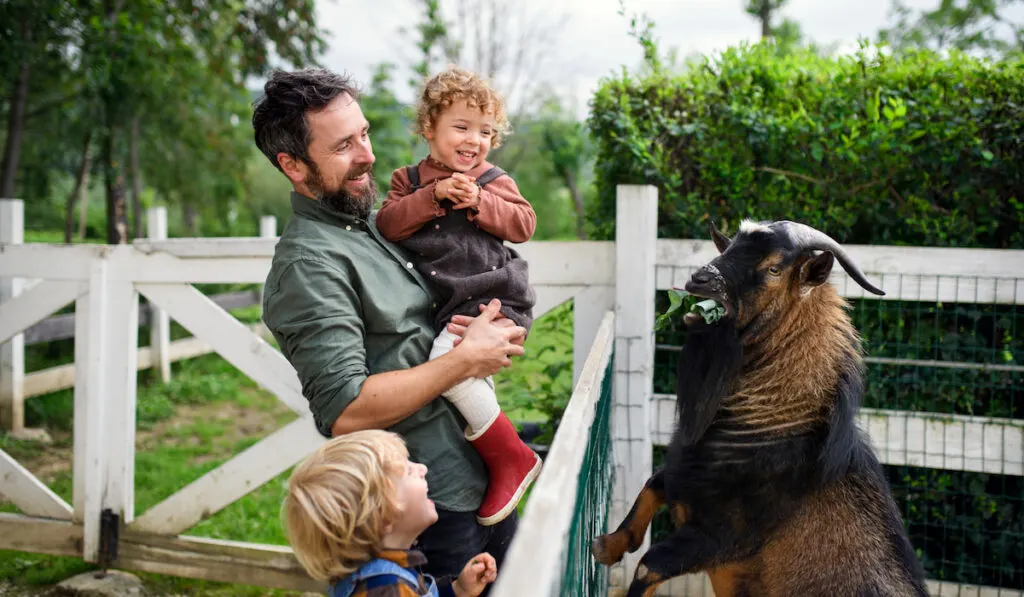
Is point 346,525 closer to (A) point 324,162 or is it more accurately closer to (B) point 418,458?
(B) point 418,458

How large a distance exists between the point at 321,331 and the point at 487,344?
0.47m

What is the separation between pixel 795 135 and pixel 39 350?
29.2 ft

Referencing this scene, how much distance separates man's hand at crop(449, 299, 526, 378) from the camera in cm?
216

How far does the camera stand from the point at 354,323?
2.08m

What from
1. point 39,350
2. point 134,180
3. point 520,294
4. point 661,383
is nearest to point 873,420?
point 661,383

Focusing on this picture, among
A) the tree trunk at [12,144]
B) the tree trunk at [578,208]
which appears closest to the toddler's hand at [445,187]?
the tree trunk at [578,208]

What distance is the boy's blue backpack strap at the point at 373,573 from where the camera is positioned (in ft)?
6.01

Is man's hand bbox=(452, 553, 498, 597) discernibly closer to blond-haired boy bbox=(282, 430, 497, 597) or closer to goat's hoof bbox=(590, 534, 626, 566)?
blond-haired boy bbox=(282, 430, 497, 597)

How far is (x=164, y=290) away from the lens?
4141mm

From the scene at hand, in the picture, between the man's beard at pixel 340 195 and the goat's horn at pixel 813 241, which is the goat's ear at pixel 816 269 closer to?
the goat's horn at pixel 813 241

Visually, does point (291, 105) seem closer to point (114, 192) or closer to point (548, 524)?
point (548, 524)

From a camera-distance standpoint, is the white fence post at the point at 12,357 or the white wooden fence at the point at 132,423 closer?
the white wooden fence at the point at 132,423

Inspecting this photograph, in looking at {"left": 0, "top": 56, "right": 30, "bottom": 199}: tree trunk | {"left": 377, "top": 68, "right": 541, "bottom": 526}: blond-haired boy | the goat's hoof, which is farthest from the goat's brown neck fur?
{"left": 0, "top": 56, "right": 30, "bottom": 199}: tree trunk

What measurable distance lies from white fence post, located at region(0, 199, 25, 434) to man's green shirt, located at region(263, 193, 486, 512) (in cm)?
539
